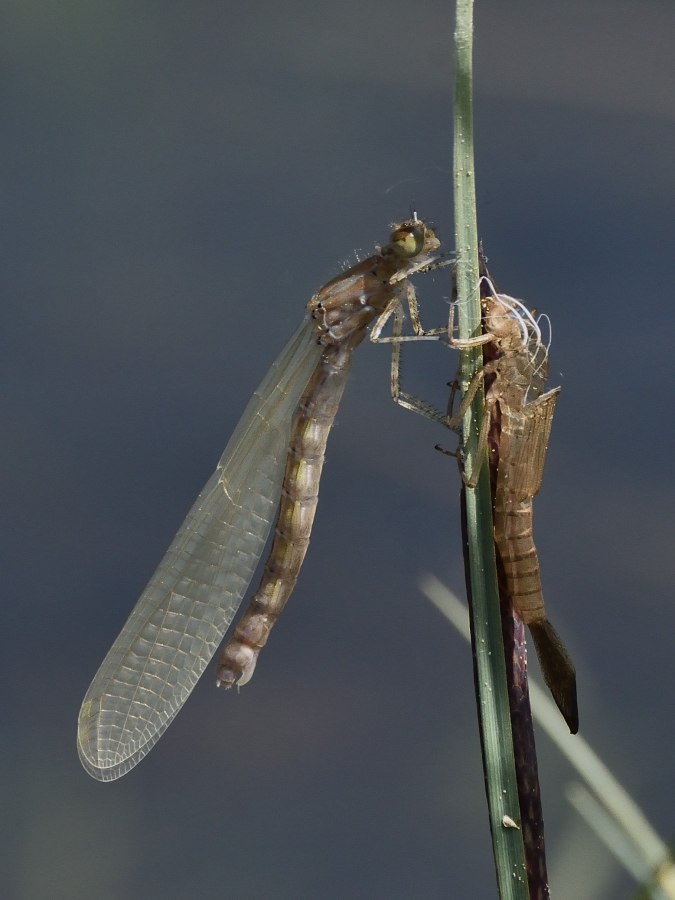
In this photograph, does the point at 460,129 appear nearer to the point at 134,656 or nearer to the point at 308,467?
the point at 308,467

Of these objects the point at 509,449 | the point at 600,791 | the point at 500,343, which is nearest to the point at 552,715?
the point at 600,791

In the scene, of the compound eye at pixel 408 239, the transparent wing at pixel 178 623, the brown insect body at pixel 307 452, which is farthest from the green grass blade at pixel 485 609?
the transparent wing at pixel 178 623

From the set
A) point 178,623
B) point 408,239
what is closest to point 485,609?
point 408,239

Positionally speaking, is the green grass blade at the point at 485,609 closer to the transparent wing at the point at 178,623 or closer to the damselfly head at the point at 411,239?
the damselfly head at the point at 411,239

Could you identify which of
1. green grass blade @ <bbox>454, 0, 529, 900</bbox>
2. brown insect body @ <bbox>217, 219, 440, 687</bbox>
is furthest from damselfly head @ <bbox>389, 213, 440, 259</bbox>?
green grass blade @ <bbox>454, 0, 529, 900</bbox>

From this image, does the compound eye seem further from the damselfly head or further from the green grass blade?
the green grass blade

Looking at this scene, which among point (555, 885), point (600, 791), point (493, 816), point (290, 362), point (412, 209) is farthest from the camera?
point (555, 885)
